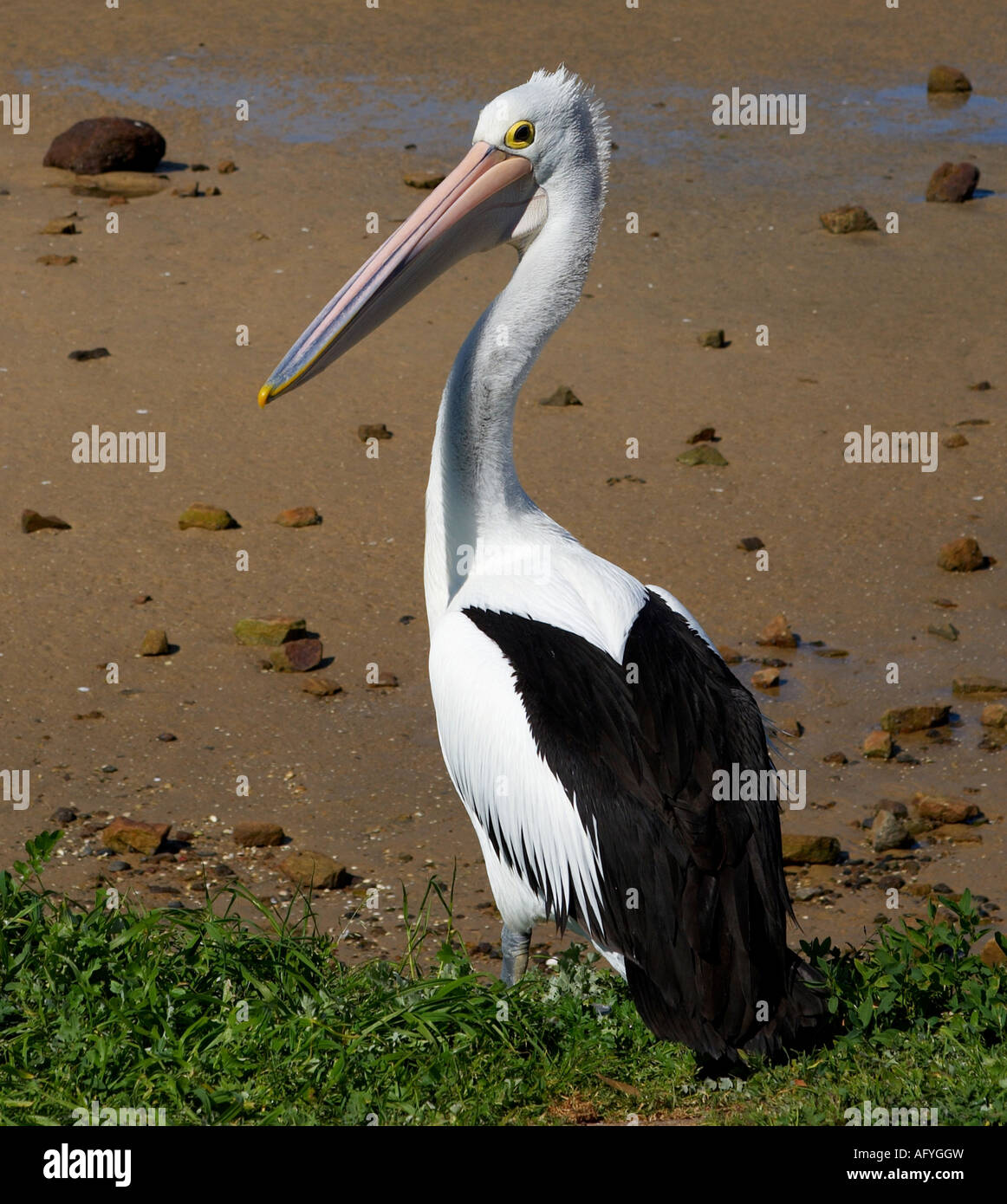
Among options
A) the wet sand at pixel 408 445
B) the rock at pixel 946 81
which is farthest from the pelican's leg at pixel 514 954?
the rock at pixel 946 81

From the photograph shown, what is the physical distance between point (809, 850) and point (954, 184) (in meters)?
7.23

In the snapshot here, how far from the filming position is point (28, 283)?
849 cm

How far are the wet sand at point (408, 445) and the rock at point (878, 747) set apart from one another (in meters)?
0.06

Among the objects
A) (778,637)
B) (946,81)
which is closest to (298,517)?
(778,637)

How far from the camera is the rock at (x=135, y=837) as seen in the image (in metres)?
4.43

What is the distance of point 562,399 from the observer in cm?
746

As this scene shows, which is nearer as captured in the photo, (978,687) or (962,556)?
(978,687)

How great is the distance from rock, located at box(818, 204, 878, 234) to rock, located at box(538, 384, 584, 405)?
10.7 feet

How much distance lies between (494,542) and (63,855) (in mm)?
1621

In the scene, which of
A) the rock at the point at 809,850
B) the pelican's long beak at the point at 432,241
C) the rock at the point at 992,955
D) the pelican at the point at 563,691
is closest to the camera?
the pelican at the point at 563,691

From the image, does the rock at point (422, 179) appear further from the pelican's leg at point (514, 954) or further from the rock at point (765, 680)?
the pelican's leg at point (514, 954)

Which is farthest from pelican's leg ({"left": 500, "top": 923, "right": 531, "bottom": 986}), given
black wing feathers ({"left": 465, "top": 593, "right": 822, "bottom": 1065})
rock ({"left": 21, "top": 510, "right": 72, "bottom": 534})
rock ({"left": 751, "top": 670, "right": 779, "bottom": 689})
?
rock ({"left": 21, "top": 510, "right": 72, "bottom": 534})

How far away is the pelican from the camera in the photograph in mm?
3115

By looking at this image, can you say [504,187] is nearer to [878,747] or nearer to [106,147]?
[878,747]
